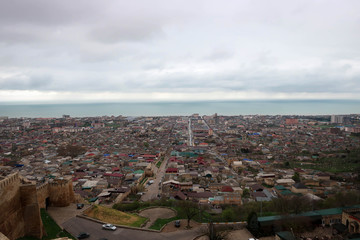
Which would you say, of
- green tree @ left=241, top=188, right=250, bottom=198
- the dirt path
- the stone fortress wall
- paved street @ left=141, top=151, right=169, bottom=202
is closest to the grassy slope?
the dirt path

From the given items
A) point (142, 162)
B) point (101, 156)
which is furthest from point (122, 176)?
point (101, 156)

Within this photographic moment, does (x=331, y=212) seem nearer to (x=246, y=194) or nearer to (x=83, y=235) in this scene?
(x=246, y=194)

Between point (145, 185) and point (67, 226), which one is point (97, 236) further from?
point (145, 185)

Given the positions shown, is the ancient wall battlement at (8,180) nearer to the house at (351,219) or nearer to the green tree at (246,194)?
the house at (351,219)

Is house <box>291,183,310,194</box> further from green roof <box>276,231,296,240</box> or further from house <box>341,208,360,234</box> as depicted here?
green roof <box>276,231,296,240</box>

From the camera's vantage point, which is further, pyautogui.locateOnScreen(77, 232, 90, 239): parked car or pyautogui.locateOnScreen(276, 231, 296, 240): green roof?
pyautogui.locateOnScreen(276, 231, 296, 240): green roof
